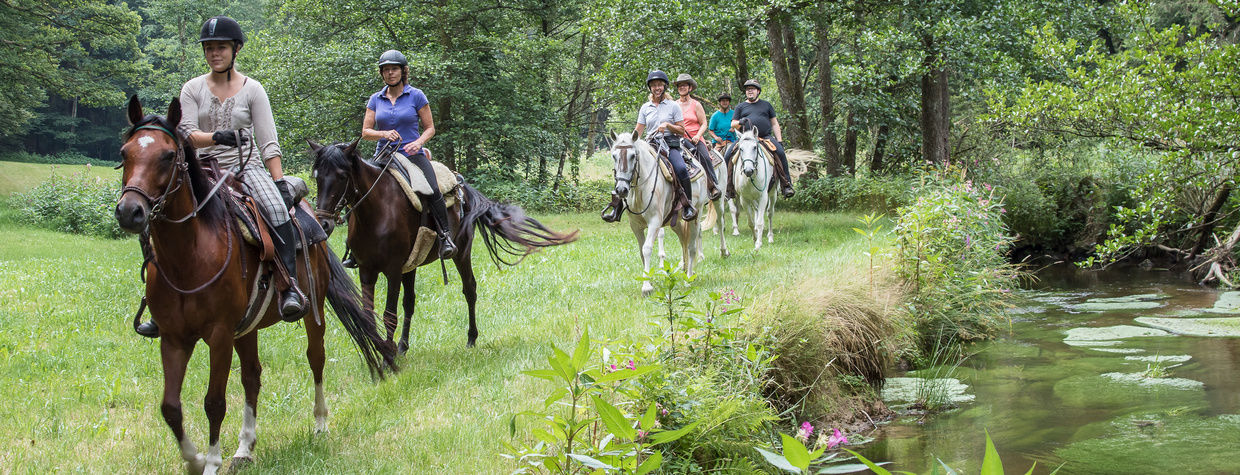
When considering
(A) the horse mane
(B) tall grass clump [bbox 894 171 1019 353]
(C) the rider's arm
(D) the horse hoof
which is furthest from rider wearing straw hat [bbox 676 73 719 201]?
(D) the horse hoof

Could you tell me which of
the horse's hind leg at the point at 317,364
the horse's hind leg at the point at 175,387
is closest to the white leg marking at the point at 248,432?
the horse's hind leg at the point at 175,387

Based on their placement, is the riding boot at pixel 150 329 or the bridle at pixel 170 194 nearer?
the bridle at pixel 170 194

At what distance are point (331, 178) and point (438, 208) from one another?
131 cm

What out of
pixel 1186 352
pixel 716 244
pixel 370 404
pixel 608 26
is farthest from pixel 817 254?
pixel 608 26

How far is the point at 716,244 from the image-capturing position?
15453mm

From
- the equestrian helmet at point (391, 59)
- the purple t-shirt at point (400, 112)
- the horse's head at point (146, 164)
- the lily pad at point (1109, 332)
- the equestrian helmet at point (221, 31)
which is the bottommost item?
the lily pad at point (1109, 332)

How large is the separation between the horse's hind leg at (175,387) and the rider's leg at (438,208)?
3703mm

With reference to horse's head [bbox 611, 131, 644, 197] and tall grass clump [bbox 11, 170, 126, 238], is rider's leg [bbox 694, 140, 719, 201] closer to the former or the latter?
horse's head [bbox 611, 131, 644, 197]

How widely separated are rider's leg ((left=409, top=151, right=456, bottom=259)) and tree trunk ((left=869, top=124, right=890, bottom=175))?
18897 millimetres

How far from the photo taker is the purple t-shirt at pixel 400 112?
8078 mm

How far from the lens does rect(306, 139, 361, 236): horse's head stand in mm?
7035

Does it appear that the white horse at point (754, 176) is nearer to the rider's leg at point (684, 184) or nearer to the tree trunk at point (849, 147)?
the rider's leg at point (684, 184)

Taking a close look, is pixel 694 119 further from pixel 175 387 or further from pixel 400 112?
pixel 175 387

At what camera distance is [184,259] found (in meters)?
4.43
